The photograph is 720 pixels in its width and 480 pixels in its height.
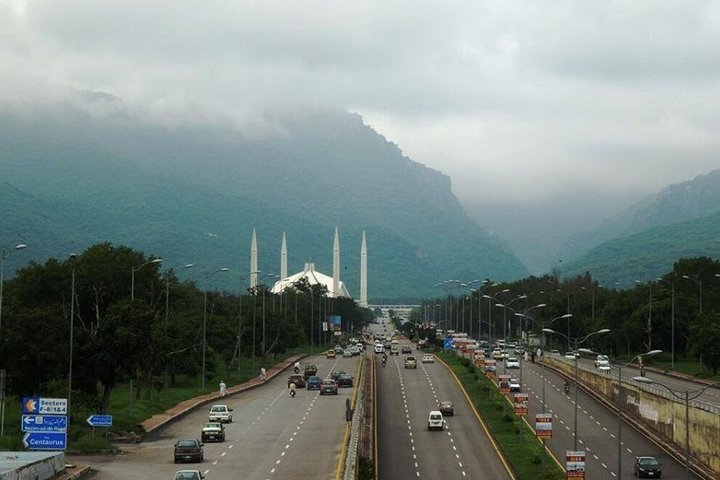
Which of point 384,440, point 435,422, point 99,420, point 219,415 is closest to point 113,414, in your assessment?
point 219,415

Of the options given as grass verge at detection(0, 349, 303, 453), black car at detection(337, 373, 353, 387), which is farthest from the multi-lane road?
black car at detection(337, 373, 353, 387)

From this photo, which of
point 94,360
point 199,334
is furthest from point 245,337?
point 94,360

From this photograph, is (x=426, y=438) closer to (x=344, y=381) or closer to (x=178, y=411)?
(x=178, y=411)

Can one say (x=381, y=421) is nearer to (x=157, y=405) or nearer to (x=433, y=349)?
(x=157, y=405)

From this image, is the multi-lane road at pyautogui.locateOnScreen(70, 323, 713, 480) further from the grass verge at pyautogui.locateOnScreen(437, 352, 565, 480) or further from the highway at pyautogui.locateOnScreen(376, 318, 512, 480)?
the grass verge at pyautogui.locateOnScreen(437, 352, 565, 480)

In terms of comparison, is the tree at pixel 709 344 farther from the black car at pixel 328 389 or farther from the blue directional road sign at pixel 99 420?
the blue directional road sign at pixel 99 420

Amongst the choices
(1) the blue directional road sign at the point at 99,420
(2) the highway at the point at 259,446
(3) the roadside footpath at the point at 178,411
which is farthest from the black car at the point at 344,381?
(1) the blue directional road sign at the point at 99,420

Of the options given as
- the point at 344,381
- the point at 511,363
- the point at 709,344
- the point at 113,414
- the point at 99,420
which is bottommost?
the point at 113,414
